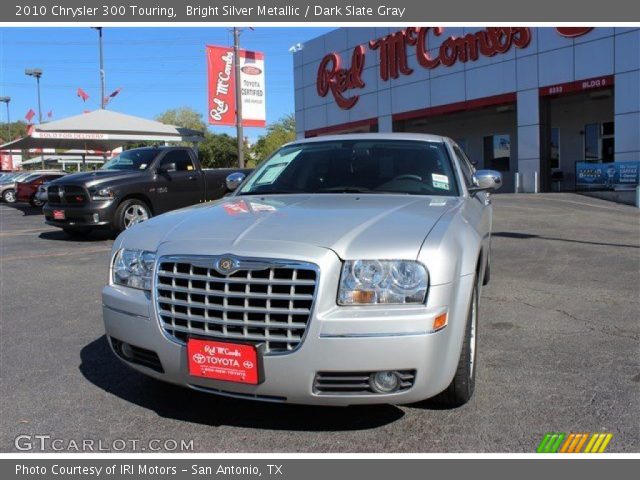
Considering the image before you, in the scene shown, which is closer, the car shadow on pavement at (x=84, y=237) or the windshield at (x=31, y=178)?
the car shadow on pavement at (x=84, y=237)

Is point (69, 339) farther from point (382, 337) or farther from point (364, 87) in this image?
point (364, 87)

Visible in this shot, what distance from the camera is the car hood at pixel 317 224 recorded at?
2859 millimetres

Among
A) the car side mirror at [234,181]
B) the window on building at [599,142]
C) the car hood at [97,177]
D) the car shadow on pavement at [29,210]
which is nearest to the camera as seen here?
the car side mirror at [234,181]

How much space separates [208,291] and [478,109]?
23.6 m

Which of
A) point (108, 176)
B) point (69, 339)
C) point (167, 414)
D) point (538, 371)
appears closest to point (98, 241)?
point (108, 176)

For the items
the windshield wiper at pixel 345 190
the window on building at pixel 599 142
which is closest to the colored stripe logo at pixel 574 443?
the windshield wiper at pixel 345 190

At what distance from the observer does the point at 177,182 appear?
473 inches

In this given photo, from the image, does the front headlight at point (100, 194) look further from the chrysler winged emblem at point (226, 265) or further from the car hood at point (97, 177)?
the chrysler winged emblem at point (226, 265)

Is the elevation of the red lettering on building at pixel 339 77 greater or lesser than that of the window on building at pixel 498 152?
greater

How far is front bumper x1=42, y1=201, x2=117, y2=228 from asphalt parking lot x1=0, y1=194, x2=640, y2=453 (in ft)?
12.7

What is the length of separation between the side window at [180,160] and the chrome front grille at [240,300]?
9.47m

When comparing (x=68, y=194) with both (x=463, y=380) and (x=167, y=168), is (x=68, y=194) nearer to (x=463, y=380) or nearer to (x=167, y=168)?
(x=167, y=168)

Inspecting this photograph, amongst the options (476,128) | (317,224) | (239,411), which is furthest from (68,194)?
(476,128)

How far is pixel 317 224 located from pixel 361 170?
151 cm
